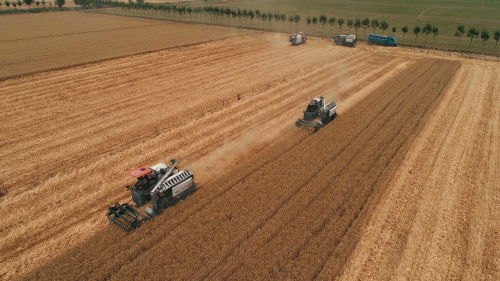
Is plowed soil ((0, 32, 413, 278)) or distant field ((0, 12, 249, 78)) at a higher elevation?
distant field ((0, 12, 249, 78))

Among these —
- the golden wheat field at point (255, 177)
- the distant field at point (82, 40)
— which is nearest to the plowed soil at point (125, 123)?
the golden wheat field at point (255, 177)

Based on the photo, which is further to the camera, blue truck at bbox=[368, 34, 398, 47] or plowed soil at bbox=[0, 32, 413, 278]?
blue truck at bbox=[368, 34, 398, 47]

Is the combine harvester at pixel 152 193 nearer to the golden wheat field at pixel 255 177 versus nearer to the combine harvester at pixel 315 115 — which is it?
the golden wheat field at pixel 255 177

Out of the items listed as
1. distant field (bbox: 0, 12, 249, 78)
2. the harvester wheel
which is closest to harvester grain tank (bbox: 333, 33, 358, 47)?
distant field (bbox: 0, 12, 249, 78)

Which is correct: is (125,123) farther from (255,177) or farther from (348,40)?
(348,40)

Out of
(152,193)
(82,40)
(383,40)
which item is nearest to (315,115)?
(152,193)

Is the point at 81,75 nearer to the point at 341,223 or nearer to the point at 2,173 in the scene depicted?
the point at 2,173

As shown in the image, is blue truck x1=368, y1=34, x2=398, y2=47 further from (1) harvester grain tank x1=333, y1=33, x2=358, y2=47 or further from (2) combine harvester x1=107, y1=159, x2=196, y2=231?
(2) combine harvester x1=107, y1=159, x2=196, y2=231
